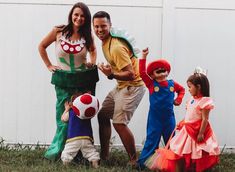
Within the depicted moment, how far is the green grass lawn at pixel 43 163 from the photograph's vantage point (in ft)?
15.7

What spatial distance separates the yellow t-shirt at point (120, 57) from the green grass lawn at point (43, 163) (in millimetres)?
795

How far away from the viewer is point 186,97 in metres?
5.76

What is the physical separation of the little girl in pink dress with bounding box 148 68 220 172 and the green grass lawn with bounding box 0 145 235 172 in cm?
53

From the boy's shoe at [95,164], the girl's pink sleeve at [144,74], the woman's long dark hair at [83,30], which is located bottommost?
the boy's shoe at [95,164]

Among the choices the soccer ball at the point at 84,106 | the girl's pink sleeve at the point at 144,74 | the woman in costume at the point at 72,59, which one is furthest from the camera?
the woman in costume at the point at 72,59

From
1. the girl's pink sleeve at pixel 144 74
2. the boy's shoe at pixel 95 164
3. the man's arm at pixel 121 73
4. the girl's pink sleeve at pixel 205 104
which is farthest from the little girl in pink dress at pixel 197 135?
the boy's shoe at pixel 95 164

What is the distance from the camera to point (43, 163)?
16.5 ft

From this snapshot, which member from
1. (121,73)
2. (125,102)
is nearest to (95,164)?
(125,102)

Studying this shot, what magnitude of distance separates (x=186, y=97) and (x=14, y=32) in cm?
202

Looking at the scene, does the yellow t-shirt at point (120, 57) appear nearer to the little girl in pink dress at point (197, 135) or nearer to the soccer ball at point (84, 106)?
the soccer ball at point (84, 106)

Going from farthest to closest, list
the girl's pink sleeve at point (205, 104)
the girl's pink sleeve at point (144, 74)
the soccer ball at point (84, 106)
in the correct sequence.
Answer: the soccer ball at point (84, 106) → the girl's pink sleeve at point (144, 74) → the girl's pink sleeve at point (205, 104)

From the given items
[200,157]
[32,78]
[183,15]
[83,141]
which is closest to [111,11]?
[183,15]

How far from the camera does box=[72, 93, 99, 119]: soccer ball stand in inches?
192

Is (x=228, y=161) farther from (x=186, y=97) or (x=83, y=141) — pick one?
(x=83, y=141)
